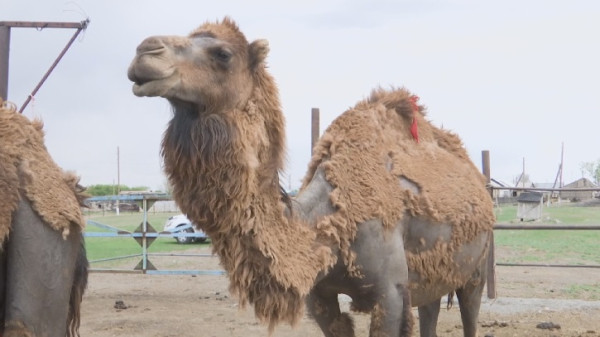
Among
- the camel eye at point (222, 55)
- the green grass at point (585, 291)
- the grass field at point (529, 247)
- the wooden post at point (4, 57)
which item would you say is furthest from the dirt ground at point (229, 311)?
the camel eye at point (222, 55)

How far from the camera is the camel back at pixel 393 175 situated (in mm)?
4418

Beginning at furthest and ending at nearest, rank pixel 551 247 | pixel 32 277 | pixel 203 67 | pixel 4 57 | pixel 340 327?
pixel 551 247, pixel 4 57, pixel 340 327, pixel 32 277, pixel 203 67

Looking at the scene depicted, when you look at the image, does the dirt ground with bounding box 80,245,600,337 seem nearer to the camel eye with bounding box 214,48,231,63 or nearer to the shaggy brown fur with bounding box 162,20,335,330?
the shaggy brown fur with bounding box 162,20,335,330

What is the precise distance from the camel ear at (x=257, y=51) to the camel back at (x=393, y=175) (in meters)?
1.03

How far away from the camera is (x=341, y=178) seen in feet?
14.8

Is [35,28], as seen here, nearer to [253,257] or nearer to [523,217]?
[253,257]

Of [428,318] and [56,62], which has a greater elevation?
[56,62]

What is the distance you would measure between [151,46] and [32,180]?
3.72ft

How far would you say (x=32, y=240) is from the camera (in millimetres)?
3689

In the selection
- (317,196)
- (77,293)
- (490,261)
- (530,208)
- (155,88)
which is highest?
(155,88)

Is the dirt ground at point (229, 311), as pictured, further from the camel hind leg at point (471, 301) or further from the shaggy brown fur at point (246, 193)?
the shaggy brown fur at point (246, 193)

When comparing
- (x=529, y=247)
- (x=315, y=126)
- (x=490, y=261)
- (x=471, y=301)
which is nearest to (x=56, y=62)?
(x=471, y=301)

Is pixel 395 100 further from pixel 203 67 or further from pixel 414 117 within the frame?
pixel 203 67

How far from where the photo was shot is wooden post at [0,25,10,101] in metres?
5.74
